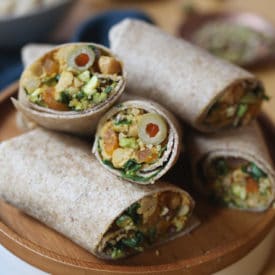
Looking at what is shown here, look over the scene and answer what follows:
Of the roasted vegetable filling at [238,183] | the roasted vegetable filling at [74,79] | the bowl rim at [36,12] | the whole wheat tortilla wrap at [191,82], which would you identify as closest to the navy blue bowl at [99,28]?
the bowl rim at [36,12]

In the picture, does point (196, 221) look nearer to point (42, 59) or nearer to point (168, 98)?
point (168, 98)

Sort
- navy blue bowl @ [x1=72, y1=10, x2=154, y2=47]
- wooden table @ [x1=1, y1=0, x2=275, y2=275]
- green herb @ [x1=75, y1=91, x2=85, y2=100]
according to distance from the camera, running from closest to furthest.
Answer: green herb @ [x1=75, y1=91, x2=85, y2=100] < navy blue bowl @ [x1=72, y1=10, x2=154, y2=47] < wooden table @ [x1=1, y1=0, x2=275, y2=275]

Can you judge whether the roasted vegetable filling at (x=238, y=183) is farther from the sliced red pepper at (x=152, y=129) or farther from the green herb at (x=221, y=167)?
the sliced red pepper at (x=152, y=129)

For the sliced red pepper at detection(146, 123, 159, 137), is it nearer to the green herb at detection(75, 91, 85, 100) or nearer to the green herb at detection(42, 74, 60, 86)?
the green herb at detection(75, 91, 85, 100)

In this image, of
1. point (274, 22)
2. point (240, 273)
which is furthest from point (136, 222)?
point (274, 22)

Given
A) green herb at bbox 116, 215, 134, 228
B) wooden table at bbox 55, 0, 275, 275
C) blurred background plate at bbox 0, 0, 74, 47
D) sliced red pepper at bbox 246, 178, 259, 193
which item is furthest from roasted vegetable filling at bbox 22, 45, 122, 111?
wooden table at bbox 55, 0, 275, 275
